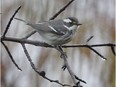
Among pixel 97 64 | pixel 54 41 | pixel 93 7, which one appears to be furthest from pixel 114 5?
pixel 54 41

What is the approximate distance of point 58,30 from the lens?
4.64 feet

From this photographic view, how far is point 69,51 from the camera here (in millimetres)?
1398

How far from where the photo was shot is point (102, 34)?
4.52ft

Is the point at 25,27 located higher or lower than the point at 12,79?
higher

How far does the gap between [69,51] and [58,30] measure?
90 millimetres

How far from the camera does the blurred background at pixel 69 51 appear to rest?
1.38 metres

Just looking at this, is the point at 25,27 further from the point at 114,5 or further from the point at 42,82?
the point at 114,5

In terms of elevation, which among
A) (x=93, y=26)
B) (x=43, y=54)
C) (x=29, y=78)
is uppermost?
(x=93, y=26)

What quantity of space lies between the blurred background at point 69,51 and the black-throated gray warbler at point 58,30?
0.04 meters

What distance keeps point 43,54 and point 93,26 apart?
0.21 metres

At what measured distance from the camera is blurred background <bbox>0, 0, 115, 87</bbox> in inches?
54.2

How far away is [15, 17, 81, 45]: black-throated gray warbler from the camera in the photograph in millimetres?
1309

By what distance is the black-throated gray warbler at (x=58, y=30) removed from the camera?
4.29 ft

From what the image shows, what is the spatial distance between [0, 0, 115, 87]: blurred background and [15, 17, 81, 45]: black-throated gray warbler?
39 millimetres
